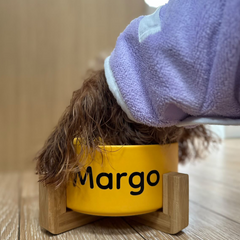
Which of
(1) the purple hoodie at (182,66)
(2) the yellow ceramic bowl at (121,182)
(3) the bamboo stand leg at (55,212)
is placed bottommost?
(3) the bamboo stand leg at (55,212)

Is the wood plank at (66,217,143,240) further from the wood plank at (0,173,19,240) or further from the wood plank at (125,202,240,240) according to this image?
the wood plank at (0,173,19,240)

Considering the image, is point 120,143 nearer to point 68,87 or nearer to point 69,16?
point 68,87

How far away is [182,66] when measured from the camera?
1.39ft

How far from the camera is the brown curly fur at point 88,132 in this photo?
0.52m

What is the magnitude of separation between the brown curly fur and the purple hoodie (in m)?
0.05

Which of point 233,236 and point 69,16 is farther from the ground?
point 69,16

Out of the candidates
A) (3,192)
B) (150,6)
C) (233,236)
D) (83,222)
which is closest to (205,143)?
(233,236)

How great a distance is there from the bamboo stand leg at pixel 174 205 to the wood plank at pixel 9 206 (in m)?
0.31

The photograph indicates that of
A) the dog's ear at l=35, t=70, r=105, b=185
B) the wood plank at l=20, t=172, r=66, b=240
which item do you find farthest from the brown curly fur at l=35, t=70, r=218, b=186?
the wood plank at l=20, t=172, r=66, b=240

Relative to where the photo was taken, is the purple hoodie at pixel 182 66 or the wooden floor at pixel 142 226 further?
the wooden floor at pixel 142 226

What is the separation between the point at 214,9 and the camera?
389mm

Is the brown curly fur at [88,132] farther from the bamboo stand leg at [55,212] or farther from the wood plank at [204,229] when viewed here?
the wood plank at [204,229]

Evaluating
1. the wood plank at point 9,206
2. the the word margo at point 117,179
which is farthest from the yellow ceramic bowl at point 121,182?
the wood plank at point 9,206

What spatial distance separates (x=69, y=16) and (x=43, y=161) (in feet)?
3.33
